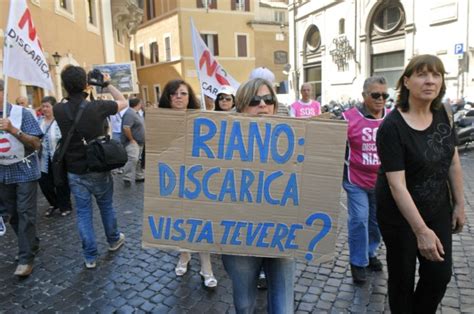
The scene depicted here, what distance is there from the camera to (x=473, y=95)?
14.8 meters

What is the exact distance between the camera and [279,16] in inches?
1441

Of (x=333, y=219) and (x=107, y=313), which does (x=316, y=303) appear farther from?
(x=107, y=313)

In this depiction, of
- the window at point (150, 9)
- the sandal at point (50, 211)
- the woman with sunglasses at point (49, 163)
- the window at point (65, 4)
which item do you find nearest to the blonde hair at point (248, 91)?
the woman with sunglasses at point (49, 163)

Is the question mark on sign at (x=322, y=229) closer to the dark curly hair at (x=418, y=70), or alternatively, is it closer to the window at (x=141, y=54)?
the dark curly hair at (x=418, y=70)

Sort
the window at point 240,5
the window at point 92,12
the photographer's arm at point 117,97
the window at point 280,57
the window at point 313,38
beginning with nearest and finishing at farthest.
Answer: the photographer's arm at point 117,97 < the window at point 92,12 < the window at point 313,38 < the window at point 240,5 < the window at point 280,57

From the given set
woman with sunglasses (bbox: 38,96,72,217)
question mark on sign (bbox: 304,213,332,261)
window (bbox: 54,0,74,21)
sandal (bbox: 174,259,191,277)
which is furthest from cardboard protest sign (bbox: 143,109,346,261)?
window (bbox: 54,0,74,21)

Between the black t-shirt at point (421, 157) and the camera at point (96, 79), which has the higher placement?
the camera at point (96, 79)

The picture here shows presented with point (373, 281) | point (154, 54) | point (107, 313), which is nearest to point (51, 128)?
point (107, 313)

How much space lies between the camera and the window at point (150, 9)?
3581cm

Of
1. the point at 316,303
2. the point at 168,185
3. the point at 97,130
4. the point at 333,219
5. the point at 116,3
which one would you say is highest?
the point at 116,3

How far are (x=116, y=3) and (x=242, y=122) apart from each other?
18.3 metres

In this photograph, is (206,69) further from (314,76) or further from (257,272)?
(314,76)

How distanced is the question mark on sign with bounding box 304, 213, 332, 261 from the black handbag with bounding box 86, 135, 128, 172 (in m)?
2.25

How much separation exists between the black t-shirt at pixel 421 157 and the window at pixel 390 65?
1860 cm
